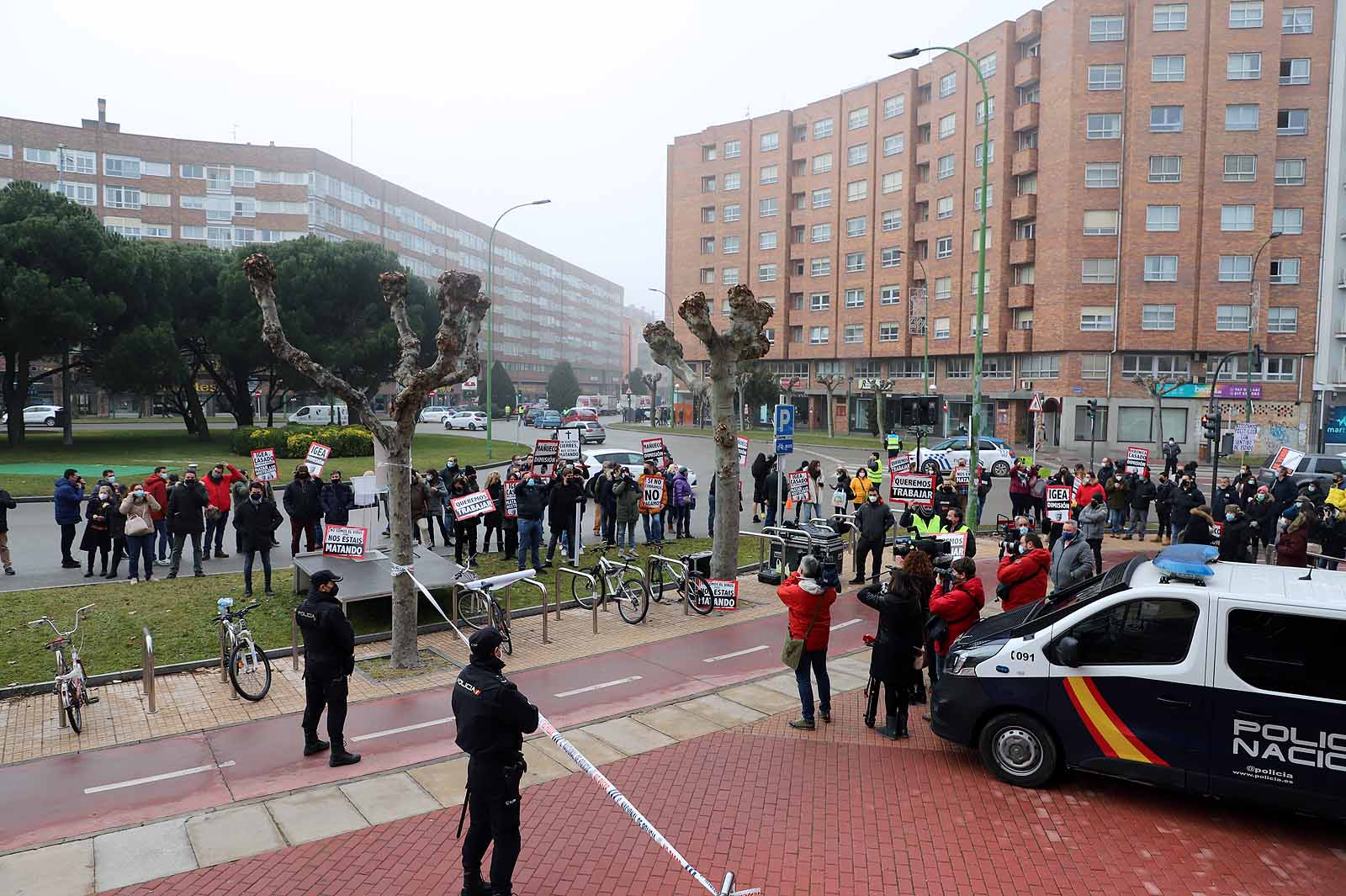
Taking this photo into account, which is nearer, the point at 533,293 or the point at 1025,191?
the point at 1025,191

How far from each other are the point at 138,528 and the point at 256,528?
253 centimetres

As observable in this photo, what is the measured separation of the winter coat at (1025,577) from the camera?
31.8ft

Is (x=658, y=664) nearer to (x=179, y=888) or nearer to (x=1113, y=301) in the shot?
(x=179, y=888)

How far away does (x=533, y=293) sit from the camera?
424 feet

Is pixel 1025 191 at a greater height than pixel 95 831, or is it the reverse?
pixel 1025 191

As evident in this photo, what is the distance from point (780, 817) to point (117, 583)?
12386 millimetres

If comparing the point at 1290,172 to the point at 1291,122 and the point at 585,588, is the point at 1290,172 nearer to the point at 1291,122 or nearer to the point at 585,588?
the point at 1291,122

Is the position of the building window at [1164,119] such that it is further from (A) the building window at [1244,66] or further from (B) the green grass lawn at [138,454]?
(B) the green grass lawn at [138,454]

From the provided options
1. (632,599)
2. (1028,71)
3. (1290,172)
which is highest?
(1028,71)

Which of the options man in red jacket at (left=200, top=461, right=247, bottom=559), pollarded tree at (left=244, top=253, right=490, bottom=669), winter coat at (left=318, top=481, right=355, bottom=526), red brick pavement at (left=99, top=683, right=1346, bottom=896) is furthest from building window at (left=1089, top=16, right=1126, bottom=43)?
red brick pavement at (left=99, top=683, right=1346, bottom=896)

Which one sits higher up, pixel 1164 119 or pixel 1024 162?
pixel 1164 119

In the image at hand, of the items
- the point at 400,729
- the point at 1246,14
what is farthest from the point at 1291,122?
the point at 400,729

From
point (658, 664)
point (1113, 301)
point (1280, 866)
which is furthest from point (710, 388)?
point (1113, 301)

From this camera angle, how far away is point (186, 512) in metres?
14.6
